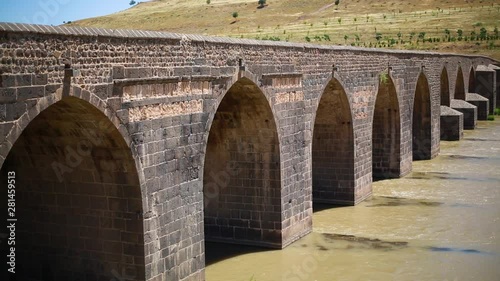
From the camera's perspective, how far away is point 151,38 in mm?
9445

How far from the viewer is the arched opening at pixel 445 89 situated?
98.3 feet

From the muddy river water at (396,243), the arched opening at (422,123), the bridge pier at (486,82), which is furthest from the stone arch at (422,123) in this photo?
the bridge pier at (486,82)

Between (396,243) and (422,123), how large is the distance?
1154 cm

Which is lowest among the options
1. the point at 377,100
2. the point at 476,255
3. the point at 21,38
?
the point at 476,255

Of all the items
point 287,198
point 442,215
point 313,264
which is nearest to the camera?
point 313,264

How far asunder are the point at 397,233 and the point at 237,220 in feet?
11.8

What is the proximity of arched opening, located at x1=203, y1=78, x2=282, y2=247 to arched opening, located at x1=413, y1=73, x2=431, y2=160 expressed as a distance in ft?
41.4

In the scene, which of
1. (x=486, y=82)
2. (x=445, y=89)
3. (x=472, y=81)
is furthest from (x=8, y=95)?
(x=472, y=81)

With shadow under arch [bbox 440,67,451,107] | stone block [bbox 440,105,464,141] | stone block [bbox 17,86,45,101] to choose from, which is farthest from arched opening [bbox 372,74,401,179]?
stone block [bbox 17,86,45,101]

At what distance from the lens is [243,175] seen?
1343 centimetres

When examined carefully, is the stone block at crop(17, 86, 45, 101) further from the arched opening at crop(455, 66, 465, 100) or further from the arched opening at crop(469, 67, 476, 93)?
the arched opening at crop(469, 67, 476, 93)

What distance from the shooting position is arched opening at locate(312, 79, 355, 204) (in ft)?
55.0

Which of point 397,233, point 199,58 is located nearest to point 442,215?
point 397,233

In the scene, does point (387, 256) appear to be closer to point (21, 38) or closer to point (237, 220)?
point (237, 220)
